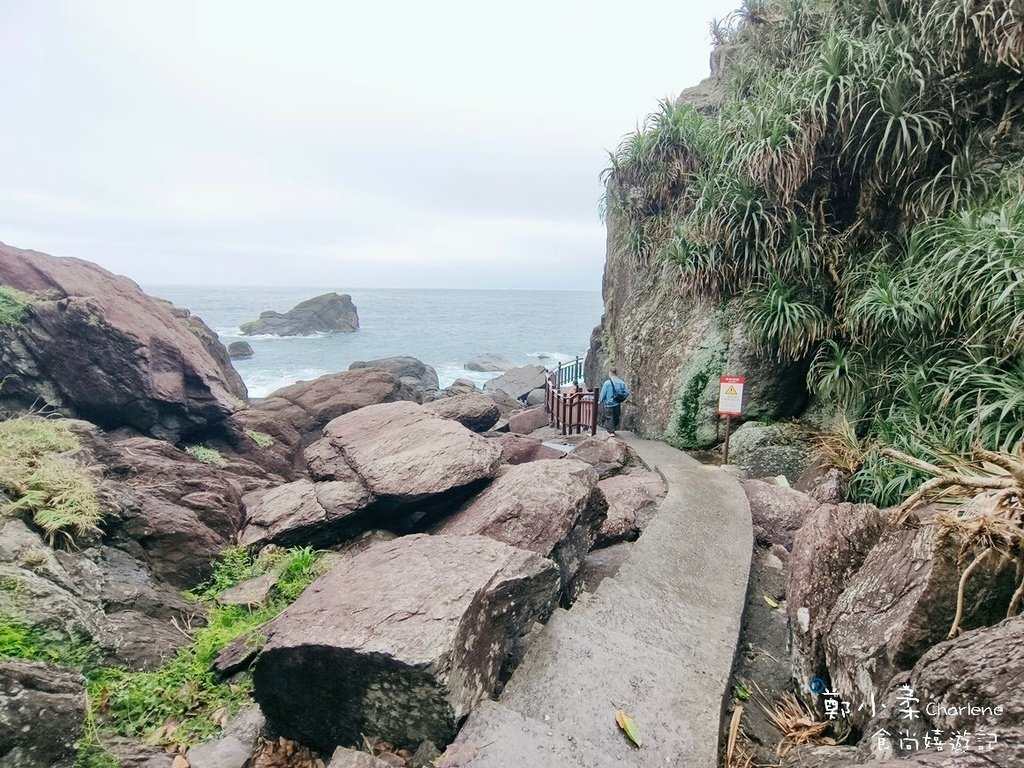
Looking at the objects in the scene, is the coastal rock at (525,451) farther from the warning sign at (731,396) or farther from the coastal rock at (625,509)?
the warning sign at (731,396)

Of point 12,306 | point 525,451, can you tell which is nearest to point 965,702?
point 525,451

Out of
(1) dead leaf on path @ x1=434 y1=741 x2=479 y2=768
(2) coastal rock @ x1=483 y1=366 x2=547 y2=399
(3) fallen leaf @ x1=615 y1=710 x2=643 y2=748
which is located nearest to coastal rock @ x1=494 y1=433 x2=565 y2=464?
(3) fallen leaf @ x1=615 y1=710 x2=643 y2=748

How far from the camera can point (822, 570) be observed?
2.97m

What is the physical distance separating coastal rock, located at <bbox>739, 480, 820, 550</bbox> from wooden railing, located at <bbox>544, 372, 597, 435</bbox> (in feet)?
15.3

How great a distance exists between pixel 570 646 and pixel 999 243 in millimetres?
5410

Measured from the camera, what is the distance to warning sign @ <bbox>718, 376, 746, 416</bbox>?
23.4 ft

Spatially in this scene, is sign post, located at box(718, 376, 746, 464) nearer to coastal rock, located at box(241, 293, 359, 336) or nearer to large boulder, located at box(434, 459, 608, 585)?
large boulder, located at box(434, 459, 608, 585)

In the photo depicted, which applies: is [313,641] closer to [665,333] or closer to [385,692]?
[385,692]

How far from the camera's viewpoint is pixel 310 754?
8.15ft

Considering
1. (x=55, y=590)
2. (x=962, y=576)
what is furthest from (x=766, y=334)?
(x=55, y=590)

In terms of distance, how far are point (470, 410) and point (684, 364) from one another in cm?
374

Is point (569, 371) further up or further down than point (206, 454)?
further down

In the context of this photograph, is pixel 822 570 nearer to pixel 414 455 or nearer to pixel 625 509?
pixel 625 509

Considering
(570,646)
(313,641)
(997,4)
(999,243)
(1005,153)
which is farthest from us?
(1005,153)
